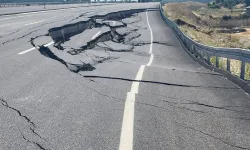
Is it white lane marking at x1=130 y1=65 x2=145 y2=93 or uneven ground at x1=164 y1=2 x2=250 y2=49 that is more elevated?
white lane marking at x1=130 y1=65 x2=145 y2=93

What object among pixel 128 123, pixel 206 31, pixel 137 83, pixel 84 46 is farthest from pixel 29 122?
pixel 206 31

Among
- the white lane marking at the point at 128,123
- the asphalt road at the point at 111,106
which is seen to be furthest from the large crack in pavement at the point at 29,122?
the white lane marking at the point at 128,123

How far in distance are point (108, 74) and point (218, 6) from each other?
120710mm

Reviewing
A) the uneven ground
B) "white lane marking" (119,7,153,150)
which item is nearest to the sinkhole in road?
"white lane marking" (119,7,153,150)

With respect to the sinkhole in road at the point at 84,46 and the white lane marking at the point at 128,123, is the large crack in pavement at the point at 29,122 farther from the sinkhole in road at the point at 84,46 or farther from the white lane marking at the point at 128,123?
the sinkhole in road at the point at 84,46

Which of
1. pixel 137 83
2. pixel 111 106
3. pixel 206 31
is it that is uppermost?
pixel 111 106

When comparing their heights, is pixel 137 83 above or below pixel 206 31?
above

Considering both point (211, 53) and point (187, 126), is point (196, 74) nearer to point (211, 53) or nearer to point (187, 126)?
point (211, 53)

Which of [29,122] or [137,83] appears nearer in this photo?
[29,122]

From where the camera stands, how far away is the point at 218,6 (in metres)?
124

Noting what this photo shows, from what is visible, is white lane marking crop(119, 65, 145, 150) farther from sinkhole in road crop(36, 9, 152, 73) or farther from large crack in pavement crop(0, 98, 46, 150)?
sinkhole in road crop(36, 9, 152, 73)

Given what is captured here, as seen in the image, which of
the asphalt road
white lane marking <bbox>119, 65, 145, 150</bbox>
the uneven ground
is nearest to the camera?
white lane marking <bbox>119, 65, 145, 150</bbox>

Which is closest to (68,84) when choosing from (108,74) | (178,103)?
(108,74)

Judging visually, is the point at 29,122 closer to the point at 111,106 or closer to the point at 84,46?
the point at 111,106
